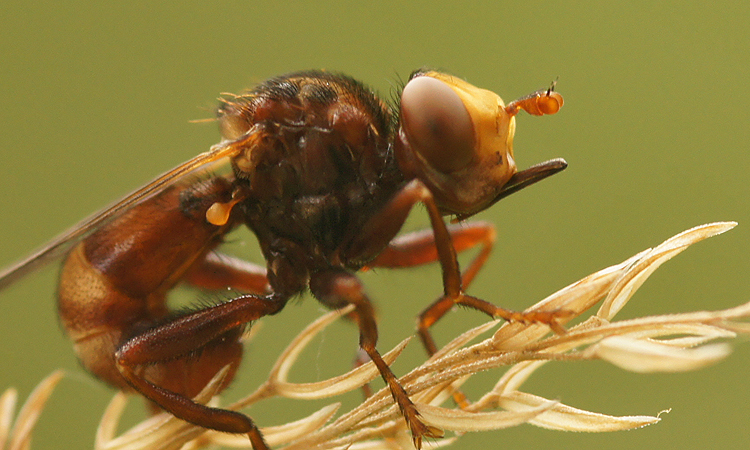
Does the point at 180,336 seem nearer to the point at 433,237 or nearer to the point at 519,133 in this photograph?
the point at 433,237

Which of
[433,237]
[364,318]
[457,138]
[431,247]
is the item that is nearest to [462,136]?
[457,138]

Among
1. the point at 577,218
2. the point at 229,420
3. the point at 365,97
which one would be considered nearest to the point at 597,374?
the point at 577,218

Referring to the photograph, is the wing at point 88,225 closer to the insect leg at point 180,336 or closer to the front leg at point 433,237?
the insect leg at point 180,336

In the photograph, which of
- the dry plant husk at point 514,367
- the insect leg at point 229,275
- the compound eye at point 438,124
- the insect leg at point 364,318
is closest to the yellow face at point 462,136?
the compound eye at point 438,124

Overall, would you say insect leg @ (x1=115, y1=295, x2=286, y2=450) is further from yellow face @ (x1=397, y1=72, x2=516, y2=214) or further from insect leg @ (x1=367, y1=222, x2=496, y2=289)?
yellow face @ (x1=397, y1=72, x2=516, y2=214)

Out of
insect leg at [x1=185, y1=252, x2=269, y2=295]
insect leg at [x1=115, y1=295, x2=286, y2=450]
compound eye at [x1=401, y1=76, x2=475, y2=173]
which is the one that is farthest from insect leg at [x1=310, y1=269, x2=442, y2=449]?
insect leg at [x1=185, y1=252, x2=269, y2=295]

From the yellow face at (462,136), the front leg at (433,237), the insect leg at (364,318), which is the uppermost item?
the yellow face at (462,136)
